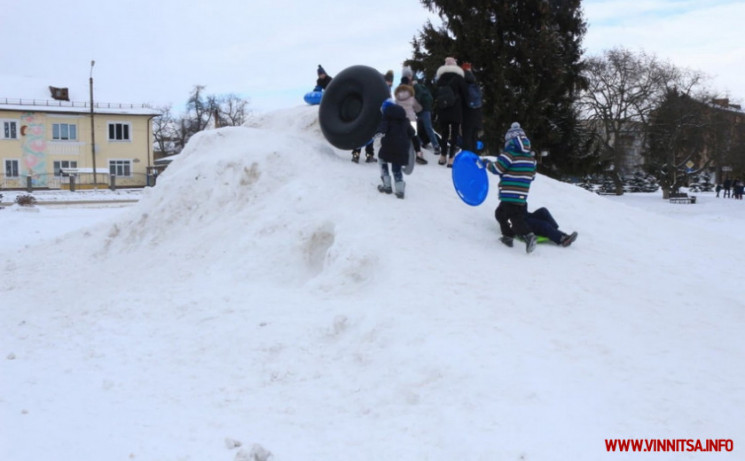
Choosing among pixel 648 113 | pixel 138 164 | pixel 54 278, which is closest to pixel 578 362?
pixel 54 278

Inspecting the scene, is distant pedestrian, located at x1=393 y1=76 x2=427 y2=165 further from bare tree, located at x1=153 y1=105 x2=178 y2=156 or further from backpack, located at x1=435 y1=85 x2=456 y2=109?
bare tree, located at x1=153 y1=105 x2=178 y2=156

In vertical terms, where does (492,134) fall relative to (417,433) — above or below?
above

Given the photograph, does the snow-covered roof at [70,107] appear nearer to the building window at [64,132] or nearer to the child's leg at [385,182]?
the building window at [64,132]

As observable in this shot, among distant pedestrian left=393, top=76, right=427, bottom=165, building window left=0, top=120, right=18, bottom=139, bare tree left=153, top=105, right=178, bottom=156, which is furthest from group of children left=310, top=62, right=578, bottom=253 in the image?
bare tree left=153, top=105, right=178, bottom=156

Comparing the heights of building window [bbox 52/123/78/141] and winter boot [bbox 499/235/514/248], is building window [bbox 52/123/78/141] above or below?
above

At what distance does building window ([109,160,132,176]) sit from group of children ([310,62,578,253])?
46.3 metres

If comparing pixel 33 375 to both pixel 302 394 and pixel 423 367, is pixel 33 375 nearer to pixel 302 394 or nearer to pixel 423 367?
pixel 302 394

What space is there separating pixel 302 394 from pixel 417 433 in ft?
3.94

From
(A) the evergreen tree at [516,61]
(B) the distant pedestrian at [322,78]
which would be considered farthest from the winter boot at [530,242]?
(A) the evergreen tree at [516,61]

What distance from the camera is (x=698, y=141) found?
43.5m

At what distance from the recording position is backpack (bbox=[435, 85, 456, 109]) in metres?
10.7

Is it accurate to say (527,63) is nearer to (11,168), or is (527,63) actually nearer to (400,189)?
(400,189)

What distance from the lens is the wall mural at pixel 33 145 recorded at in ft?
156

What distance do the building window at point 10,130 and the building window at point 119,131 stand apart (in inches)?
271
